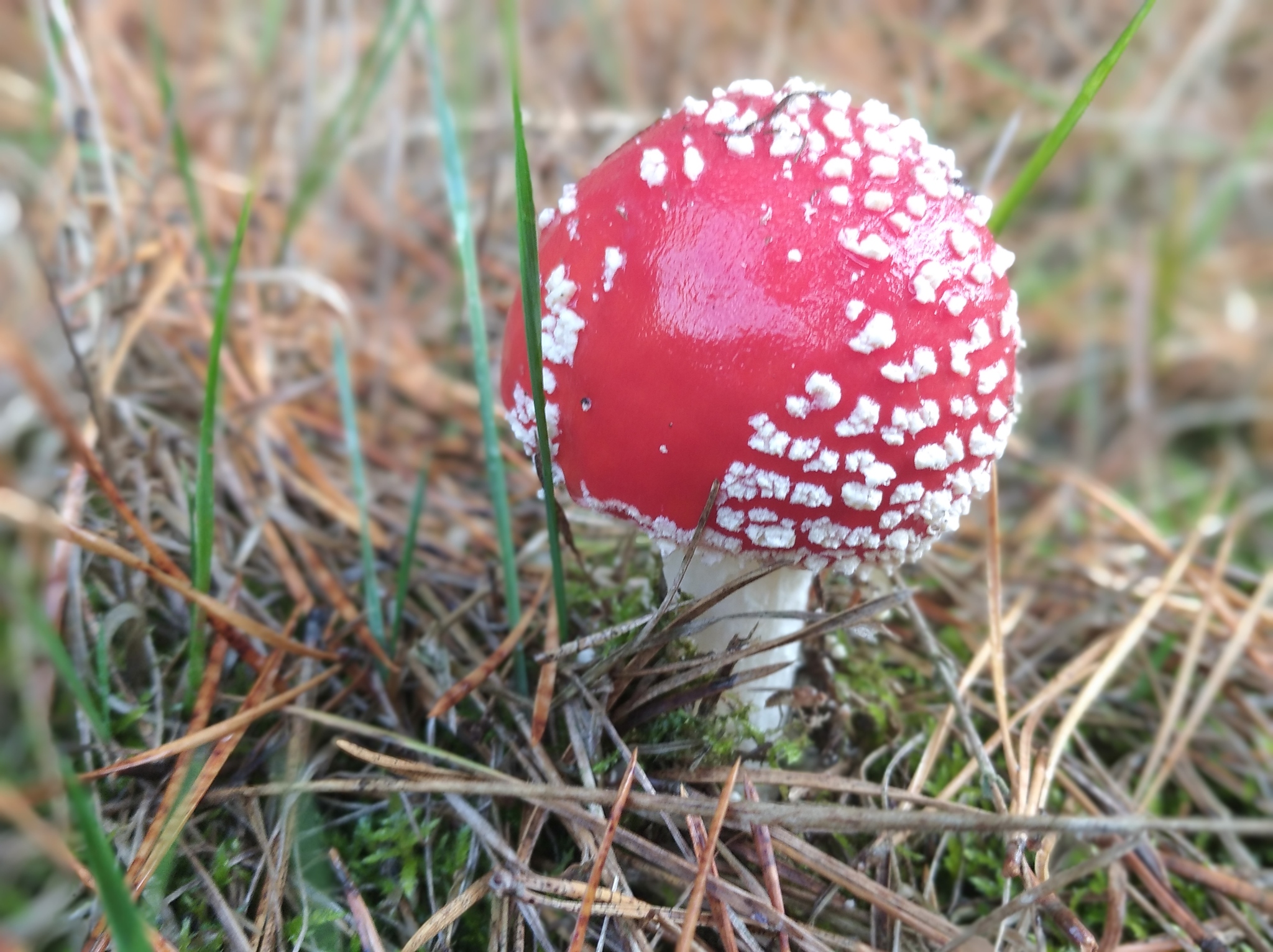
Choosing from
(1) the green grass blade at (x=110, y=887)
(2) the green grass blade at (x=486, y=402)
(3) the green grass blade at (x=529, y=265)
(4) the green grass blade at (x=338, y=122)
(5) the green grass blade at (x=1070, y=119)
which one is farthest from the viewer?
(4) the green grass blade at (x=338, y=122)

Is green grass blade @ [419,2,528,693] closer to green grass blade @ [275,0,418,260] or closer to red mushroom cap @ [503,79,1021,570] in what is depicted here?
red mushroom cap @ [503,79,1021,570]

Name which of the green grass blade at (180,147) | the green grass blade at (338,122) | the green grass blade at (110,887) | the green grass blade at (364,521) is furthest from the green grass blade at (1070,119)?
the green grass blade at (180,147)

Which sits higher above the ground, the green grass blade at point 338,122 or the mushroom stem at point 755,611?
the green grass blade at point 338,122

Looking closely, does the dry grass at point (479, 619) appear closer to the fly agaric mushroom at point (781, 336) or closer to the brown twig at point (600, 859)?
the brown twig at point (600, 859)

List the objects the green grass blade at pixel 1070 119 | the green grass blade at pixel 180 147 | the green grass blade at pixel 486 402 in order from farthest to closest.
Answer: the green grass blade at pixel 180 147, the green grass blade at pixel 486 402, the green grass blade at pixel 1070 119

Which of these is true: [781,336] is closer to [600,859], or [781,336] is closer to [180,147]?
[600,859]

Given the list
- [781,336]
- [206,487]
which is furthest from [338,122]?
[781,336]

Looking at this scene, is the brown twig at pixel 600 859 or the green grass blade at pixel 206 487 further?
the green grass blade at pixel 206 487

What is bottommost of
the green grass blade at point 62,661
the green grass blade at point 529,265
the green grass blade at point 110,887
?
the green grass blade at point 110,887
